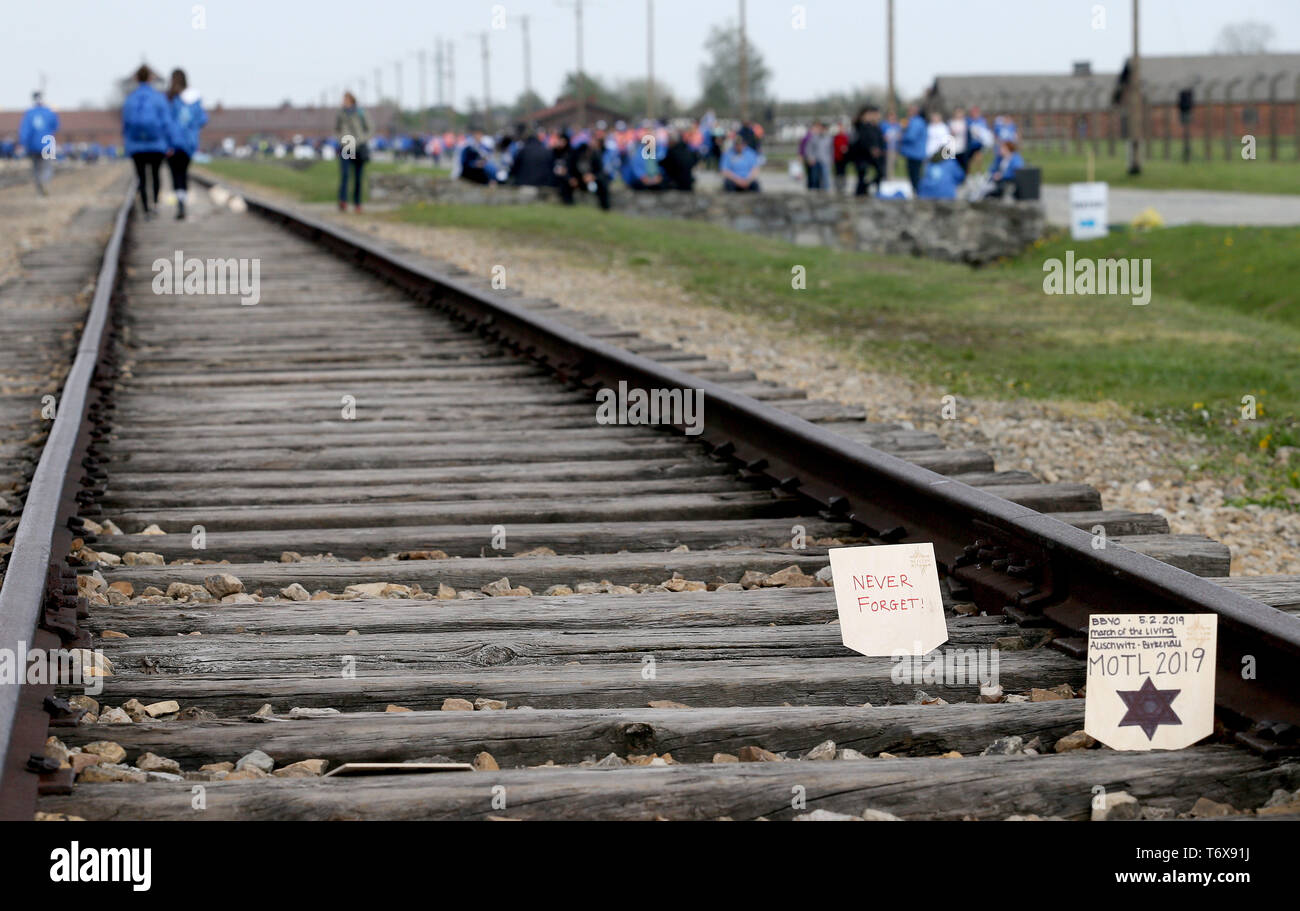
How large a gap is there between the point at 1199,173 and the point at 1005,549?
3641 cm

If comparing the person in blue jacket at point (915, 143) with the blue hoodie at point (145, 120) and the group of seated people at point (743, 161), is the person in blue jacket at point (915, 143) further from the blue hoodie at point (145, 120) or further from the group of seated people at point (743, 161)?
the blue hoodie at point (145, 120)

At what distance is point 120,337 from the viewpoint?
9.17 m

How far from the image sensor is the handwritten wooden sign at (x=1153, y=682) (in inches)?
113

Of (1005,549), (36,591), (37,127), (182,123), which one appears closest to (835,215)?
(182,123)

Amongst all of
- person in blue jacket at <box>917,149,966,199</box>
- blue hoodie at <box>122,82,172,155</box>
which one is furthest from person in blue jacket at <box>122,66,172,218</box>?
person in blue jacket at <box>917,149,966,199</box>

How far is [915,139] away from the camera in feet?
83.1

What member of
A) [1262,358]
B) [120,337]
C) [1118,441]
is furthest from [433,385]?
[1262,358]

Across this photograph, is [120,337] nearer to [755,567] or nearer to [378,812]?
[755,567]

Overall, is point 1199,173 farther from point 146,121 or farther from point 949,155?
point 146,121

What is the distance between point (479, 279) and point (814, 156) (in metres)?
19.8

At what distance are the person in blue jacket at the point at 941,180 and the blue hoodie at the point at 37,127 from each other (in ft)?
57.9

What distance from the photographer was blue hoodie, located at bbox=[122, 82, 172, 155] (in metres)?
18.2

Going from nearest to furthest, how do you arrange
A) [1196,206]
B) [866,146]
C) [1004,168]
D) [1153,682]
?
[1153,682] < [1196,206] < [866,146] < [1004,168]

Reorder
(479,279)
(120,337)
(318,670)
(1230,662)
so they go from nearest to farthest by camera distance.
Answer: (1230,662)
(318,670)
(120,337)
(479,279)
